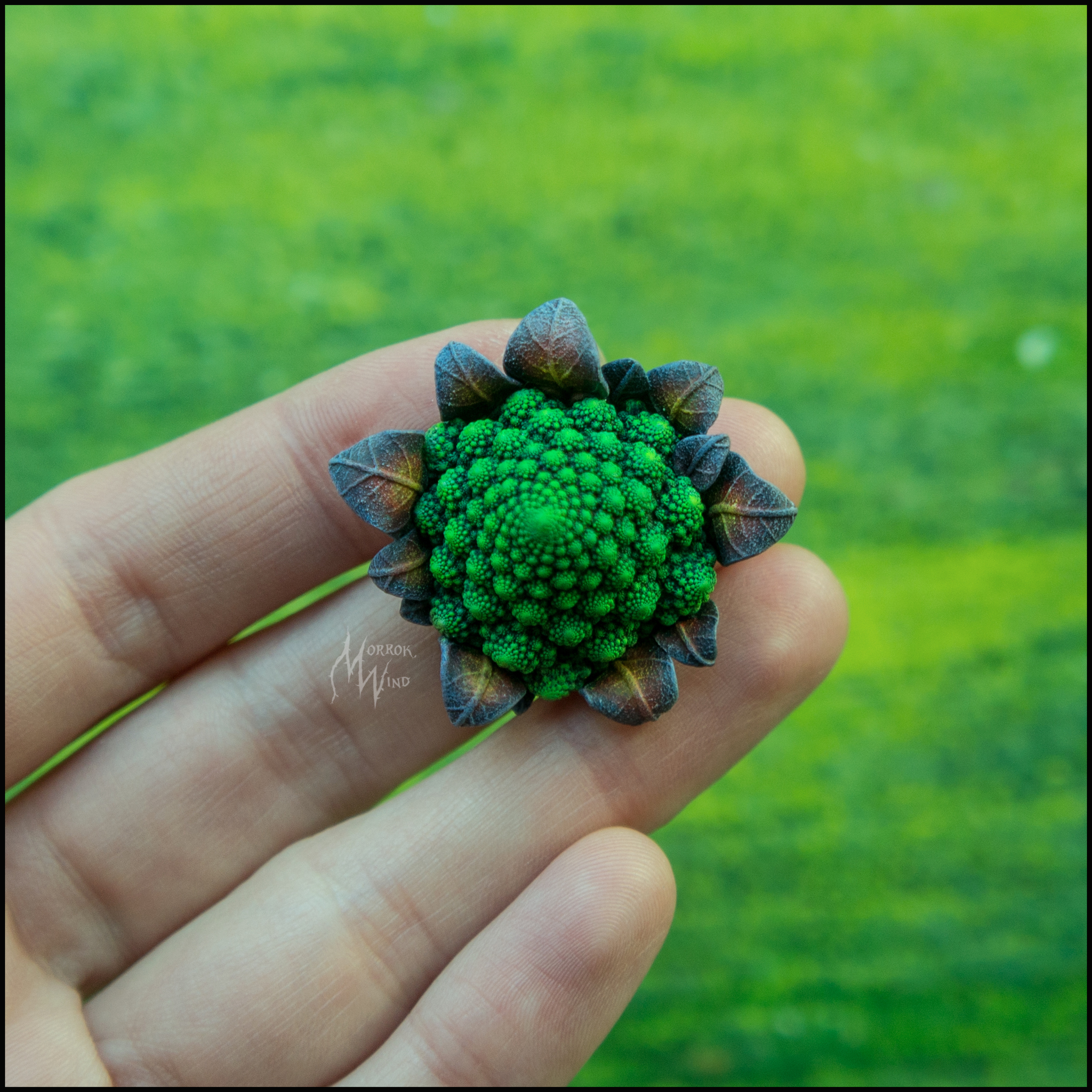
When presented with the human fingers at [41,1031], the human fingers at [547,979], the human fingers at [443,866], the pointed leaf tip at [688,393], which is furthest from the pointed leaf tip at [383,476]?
→ the human fingers at [41,1031]

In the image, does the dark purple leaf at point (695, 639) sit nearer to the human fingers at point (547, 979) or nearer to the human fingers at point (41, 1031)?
the human fingers at point (547, 979)

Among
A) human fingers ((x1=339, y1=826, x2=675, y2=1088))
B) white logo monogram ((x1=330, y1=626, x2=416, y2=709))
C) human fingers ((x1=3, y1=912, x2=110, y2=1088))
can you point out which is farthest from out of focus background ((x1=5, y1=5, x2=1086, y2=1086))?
human fingers ((x1=3, y1=912, x2=110, y2=1088))

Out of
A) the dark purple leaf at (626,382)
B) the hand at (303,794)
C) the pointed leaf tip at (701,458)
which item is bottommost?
the hand at (303,794)

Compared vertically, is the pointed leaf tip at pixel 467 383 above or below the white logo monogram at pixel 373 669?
above

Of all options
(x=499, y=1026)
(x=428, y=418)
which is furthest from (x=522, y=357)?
(x=499, y=1026)

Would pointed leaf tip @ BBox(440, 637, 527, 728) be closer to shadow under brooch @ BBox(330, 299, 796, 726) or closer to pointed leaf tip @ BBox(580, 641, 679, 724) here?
shadow under brooch @ BBox(330, 299, 796, 726)

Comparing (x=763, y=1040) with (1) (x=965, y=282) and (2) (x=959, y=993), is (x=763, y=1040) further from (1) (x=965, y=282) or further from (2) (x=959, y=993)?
(1) (x=965, y=282)

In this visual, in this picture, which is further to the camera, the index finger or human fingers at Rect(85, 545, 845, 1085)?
the index finger
